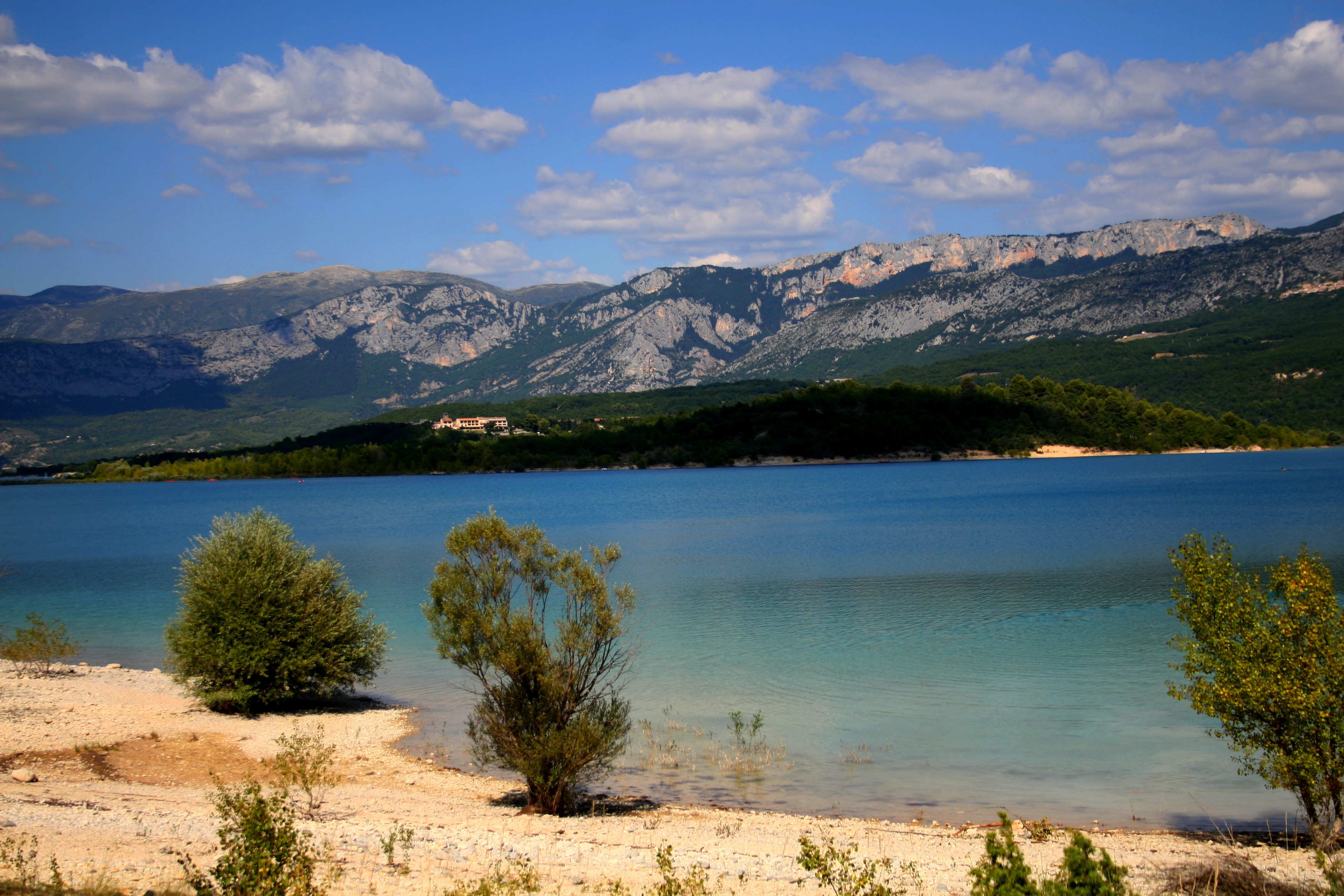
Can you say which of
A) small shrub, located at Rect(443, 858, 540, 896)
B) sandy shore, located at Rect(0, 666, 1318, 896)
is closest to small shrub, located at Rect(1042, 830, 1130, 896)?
sandy shore, located at Rect(0, 666, 1318, 896)

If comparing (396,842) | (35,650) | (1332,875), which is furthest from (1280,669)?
(35,650)

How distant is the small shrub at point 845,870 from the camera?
6277mm

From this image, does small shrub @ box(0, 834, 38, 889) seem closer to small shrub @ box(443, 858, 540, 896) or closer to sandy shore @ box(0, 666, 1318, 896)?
sandy shore @ box(0, 666, 1318, 896)

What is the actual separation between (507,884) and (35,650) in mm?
16937

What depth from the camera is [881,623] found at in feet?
80.9

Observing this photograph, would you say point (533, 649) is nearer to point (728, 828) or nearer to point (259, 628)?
point (728, 828)

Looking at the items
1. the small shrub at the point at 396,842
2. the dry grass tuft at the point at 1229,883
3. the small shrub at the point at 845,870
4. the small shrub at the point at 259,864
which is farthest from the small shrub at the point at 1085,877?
the small shrub at the point at 396,842

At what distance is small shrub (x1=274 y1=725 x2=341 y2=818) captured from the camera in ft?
35.1

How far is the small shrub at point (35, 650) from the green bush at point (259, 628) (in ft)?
14.8

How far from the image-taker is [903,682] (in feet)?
60.4

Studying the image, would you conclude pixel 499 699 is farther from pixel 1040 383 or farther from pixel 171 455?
pixel 171 455

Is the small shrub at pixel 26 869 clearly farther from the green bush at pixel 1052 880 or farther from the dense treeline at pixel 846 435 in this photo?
the dense treeline at pixel 846 435

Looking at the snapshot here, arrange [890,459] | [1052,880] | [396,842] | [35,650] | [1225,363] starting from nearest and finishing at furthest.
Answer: [1052,880] < [396,842] < [35,650] < [890,459] < [1225,363]

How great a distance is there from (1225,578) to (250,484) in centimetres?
13855
